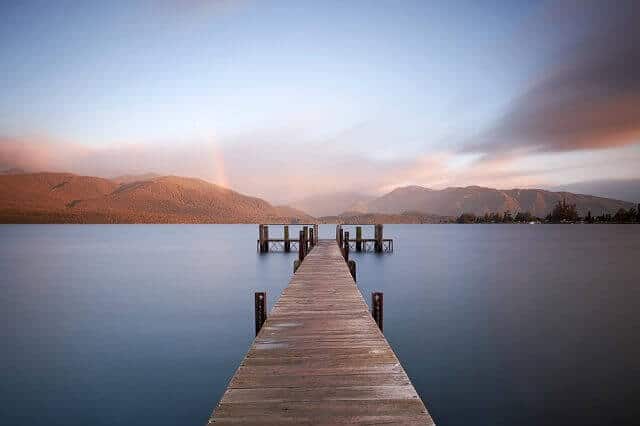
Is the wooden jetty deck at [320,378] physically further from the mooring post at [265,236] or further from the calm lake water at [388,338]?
the mooring post at [265,236]

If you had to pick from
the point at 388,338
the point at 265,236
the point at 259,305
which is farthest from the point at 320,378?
the point at 265,236

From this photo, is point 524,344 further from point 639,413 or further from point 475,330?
point 639,413

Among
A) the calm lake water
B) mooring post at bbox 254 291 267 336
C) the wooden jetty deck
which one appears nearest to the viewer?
the wooden jetty deck

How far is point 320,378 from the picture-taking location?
16.2ft

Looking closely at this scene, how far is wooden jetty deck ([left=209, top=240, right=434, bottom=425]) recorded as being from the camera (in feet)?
13.1

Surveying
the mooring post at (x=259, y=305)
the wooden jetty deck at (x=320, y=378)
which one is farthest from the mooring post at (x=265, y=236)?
the wooden jetty deck at (x=320, y=378)

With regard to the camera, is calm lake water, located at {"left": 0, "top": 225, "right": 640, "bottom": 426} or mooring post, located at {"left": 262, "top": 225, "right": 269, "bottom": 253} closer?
calm lake water, located at {"left": 0, "top": 225, "right": 640, "bottom": 426}

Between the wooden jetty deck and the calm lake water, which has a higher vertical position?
the wooden jetty deck

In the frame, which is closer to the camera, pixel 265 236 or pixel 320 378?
pixel 320 378

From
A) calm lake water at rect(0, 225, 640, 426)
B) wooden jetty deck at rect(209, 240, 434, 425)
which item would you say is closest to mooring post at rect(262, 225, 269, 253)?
calm lake water at rect(0, 225, 640, 426)

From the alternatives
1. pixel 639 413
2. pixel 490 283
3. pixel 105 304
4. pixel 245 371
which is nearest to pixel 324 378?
pixel 245 371

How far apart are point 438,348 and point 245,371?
9.30m

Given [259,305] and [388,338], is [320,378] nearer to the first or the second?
[259,305]

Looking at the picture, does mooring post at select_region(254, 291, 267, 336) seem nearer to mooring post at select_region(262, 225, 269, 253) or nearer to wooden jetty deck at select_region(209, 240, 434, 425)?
wooden jetty deck at select_region(209, 240, 434, 425)
